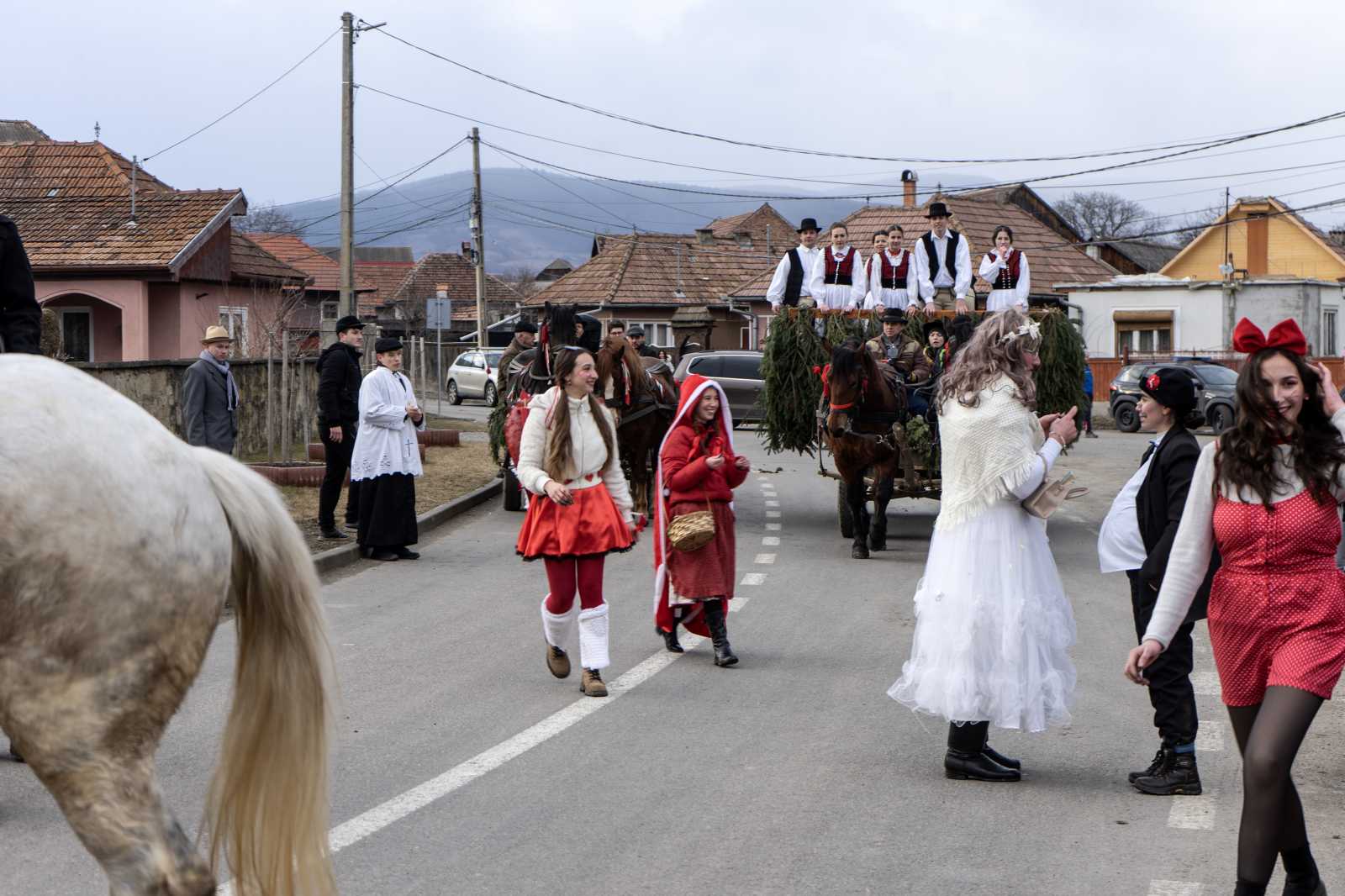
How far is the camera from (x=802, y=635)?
33.6 feet

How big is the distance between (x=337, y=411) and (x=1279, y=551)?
35.5 feet

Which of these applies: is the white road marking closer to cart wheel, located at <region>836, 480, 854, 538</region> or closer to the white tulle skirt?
the white tulle skirt

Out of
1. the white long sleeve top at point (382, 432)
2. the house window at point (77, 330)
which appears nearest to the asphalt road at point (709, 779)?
the white long sleeve top at point (382, 432)

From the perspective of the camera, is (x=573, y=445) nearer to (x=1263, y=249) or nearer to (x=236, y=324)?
(x=236, y=324)

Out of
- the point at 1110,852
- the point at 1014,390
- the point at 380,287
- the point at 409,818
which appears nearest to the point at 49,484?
the point at 409,818

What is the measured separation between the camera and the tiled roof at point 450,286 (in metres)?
94.5

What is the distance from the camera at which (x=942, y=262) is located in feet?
54.4

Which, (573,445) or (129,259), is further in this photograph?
(129,259)

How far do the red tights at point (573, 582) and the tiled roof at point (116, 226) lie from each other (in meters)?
24.9

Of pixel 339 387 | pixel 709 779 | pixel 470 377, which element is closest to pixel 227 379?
pixel 339 387

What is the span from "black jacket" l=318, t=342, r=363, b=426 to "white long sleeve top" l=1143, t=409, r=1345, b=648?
1035 cm

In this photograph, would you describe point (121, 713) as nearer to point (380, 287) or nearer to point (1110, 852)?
point (1110, 852)

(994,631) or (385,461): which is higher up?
(385,461)

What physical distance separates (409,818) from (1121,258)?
72.1 metres
